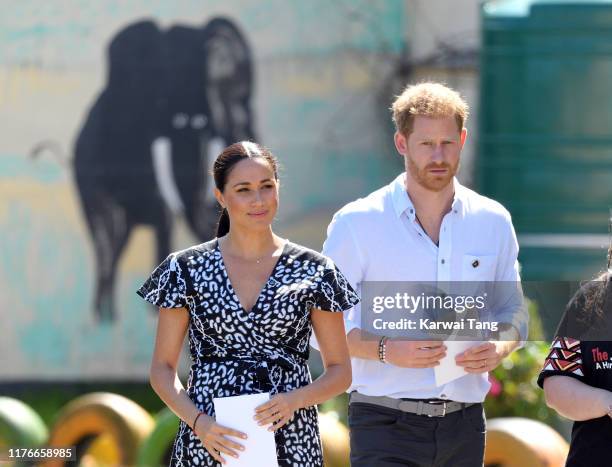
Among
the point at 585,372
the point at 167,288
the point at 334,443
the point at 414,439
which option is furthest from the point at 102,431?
the point at 585,372

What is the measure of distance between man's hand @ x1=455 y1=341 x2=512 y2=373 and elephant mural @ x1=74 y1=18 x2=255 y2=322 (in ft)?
23.1

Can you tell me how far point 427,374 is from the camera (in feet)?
15.1

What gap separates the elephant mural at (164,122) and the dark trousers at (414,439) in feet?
22.5

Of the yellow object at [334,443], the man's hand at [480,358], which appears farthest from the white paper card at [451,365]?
the yellow object at [334,443]

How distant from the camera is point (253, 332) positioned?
4059 mm

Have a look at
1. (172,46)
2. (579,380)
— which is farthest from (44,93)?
(579,380)

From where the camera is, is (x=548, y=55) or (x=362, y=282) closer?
(x=362, y=282)

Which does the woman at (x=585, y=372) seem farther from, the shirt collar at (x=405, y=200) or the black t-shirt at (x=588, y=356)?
the shirt collar at (x=405, y=200)

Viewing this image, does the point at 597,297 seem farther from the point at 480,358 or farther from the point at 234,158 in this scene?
the point at 234,158

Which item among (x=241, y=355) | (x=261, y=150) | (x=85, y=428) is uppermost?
(x=261, y=150)

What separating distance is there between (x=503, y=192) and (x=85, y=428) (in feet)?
15.0

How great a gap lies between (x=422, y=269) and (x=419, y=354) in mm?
340

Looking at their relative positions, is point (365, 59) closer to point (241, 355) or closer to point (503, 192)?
point (503, 192)

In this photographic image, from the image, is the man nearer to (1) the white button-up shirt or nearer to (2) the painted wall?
(1) the white button-up shirt
